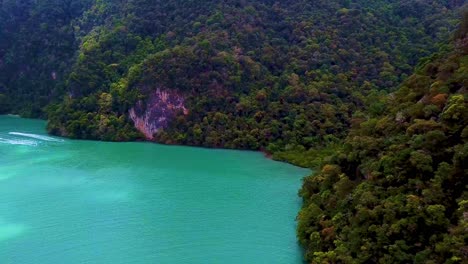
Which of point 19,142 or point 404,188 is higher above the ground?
point 404,188

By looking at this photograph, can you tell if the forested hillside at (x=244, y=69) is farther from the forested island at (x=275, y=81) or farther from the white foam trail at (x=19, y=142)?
the white foam trail at (x=19, y=142)

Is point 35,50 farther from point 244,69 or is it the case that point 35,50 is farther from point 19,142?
point 244,69

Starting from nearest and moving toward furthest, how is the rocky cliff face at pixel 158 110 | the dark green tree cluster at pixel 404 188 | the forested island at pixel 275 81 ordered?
the dark green tree cluster at pixel 404 188, the forested island at pixel 275 81, the rocky cliff face at pixel 158 110

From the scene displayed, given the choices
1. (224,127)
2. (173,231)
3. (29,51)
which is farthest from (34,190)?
(29,51)

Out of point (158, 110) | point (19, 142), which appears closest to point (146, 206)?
point (158, 110)

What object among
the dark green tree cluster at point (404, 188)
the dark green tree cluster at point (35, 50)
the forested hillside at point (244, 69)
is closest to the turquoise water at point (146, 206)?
the dark green tree cluster at point (404, 188)

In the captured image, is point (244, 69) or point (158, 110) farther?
point (244, 69)

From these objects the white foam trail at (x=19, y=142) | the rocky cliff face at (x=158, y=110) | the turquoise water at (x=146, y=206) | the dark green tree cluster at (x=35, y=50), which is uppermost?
the dark green tree cluster at (x=35, y=50)
